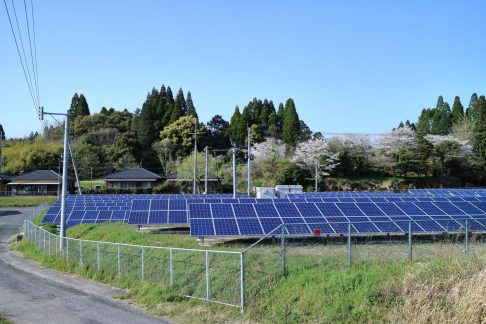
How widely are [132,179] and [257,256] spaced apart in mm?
61753

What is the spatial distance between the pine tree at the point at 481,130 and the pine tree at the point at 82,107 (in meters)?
69.3

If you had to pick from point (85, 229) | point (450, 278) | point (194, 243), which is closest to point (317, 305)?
point (450, 278)

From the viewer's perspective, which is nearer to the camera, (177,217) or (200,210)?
(200,210)

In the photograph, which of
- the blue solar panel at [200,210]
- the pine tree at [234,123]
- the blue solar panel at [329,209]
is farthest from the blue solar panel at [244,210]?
the pine tree at [234,123]

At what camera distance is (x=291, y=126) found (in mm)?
81250

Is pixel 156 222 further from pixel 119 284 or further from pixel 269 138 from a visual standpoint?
pixel 269 138

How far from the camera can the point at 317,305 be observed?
1012 centimetres

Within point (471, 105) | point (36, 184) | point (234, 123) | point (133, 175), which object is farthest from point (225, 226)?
point (471, 105)

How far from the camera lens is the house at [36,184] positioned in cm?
7394

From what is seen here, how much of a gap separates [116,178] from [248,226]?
189ft

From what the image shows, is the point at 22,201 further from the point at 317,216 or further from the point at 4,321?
the point at 4,321

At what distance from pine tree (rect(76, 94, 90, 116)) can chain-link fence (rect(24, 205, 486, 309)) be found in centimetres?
7415

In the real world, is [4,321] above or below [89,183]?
below

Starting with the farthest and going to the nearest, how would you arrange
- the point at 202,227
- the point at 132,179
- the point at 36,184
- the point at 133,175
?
the point at 36,184 → the point at 133,175 → the point at 132,179 → the point at 202,227
